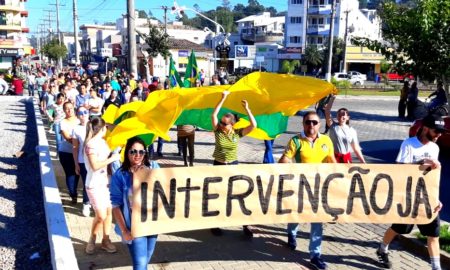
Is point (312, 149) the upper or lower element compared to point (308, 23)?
lower

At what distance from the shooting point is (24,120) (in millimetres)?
18375

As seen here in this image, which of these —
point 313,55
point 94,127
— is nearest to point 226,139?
point 94,127

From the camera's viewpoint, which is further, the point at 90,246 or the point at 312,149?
the point at 90,246

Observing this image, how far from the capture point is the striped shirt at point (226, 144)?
6.14 meters

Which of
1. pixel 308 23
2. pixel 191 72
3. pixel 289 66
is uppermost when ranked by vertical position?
pixel 308 23

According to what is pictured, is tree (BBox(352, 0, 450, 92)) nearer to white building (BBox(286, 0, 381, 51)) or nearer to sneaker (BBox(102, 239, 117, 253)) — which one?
sneaker (BBox(102, 239, 117, 253))

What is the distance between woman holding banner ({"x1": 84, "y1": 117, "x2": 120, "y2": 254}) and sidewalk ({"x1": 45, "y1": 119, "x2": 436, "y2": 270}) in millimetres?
288

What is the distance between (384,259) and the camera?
17.4 ft

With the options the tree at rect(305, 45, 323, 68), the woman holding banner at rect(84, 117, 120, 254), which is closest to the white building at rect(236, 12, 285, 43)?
the tree at rect(305, 45, 323, 68)

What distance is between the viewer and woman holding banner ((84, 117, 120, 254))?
5402 mm

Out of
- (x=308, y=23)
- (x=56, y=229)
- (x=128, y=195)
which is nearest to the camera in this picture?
(x=128, y=195)

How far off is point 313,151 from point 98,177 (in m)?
2.59

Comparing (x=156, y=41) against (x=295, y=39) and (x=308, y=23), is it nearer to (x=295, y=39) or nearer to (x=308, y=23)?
(x=295, y=39)

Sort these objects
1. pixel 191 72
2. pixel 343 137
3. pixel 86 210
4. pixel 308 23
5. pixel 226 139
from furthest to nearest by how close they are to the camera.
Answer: pixel 308 23, pixel 191 72, pixel 86 210, pixel 343 137, pixel 226 139
